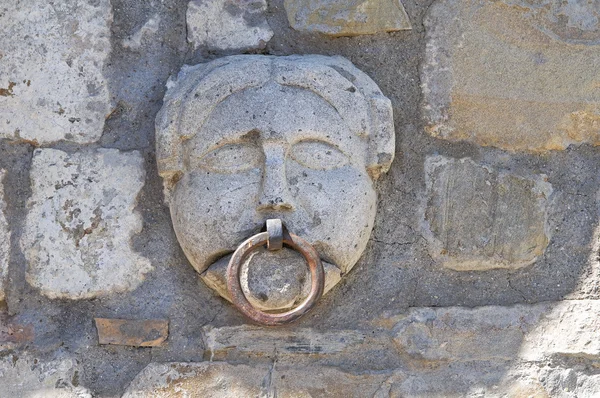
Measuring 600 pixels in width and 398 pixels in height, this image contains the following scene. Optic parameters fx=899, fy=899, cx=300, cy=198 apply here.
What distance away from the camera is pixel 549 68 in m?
1.83

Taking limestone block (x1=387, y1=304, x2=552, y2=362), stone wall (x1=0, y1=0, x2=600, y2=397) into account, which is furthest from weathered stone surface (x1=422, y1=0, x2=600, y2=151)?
limestone block (x1=387, y1=304, x2=552, y2=362)

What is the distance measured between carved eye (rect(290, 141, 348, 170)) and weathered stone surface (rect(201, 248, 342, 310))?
171 mm

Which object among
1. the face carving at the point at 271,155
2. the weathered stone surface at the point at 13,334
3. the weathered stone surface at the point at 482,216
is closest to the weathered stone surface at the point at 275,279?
the face carving at the point at 271,155

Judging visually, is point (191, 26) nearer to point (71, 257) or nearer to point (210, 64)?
point (210, 64)

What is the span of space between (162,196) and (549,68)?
0.83 m

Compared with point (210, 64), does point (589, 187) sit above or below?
below

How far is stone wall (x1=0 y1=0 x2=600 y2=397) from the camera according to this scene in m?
1.73

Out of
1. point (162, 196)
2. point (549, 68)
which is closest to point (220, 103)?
point (162, 196)

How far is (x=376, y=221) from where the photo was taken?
181 cm

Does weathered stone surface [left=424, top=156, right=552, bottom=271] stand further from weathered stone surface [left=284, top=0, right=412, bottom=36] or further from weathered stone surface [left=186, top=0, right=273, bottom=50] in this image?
weathered stone surface [left=186, top=0, right=273, bottom=50]

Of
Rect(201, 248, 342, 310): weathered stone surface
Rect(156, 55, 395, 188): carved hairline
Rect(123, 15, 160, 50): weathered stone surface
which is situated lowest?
Rect(201, 248, 342, 310): weathered stone surface

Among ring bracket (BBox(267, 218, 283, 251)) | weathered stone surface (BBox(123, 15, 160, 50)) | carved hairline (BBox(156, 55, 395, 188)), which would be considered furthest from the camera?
weathered stone surface (BBox(123, 15, 160, 50))

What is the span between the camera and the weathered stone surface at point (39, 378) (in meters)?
1.70

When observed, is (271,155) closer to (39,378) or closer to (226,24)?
(226,24)
